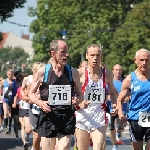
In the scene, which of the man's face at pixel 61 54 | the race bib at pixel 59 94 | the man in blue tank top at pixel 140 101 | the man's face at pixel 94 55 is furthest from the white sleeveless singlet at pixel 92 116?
the man's face at pixel 61 54

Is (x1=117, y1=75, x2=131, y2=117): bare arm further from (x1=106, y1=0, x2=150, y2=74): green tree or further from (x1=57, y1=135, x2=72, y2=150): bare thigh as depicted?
(x1=106, y1=0, x2=150, y2=74): green tree

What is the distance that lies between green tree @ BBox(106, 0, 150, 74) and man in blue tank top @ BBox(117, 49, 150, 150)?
43872 millimetres

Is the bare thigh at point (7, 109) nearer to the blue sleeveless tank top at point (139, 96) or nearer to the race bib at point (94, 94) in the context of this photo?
the race bib at point (94, 94)

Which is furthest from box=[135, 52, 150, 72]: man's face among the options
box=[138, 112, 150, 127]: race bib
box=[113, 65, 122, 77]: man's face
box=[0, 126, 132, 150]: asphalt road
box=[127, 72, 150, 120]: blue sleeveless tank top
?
box=[0, 126, 132, 150]: asphalt road

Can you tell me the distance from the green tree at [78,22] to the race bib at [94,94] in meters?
55.5

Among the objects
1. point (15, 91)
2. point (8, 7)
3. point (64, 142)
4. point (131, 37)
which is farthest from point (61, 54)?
point (131, 37)

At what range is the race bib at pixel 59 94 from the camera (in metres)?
9.24

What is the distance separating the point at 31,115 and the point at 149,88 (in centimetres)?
411

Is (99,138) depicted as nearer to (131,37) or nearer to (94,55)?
(94,55)

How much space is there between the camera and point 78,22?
7019cm

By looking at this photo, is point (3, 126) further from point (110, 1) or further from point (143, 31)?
point (110, 1)

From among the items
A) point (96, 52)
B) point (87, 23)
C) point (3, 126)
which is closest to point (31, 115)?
point (96, 52)

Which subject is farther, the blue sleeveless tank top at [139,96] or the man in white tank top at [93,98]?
the man in white tank top at [93,98]

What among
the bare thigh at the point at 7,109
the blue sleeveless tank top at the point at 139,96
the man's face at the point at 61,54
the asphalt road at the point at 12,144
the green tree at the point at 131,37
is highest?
the green tree at the point at 131,37
